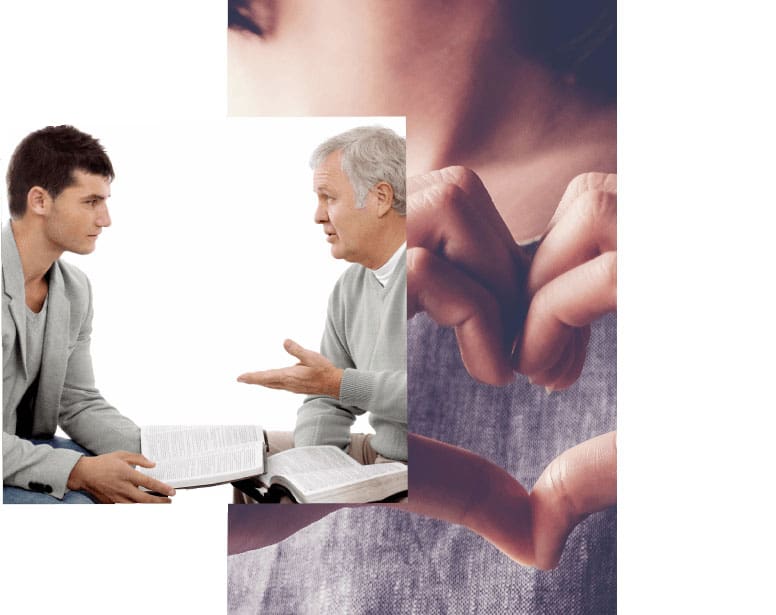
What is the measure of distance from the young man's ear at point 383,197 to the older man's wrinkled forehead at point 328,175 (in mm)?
127

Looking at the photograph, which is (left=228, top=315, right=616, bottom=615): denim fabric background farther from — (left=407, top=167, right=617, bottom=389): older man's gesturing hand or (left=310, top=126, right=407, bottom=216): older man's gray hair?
(left=310, top=126, right=407, bottom=216): older man's gray hair

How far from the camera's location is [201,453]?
9.61 feet

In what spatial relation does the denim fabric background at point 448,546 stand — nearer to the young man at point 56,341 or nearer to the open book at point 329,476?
the open book at point 329,476

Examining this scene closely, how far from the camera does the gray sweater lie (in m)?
2.96

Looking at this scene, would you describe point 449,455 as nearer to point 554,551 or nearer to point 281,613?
point 554,551

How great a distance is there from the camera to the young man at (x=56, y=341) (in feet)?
9.35

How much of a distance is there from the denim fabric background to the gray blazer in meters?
Answer: 0.65

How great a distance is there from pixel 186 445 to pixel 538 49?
6.00 ft

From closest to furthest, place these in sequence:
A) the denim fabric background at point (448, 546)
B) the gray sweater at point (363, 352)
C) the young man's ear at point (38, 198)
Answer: the young man's ear at point (38, 198) < the gray sweater at point (363, 352) < the denim fabric background at point (448, 546)

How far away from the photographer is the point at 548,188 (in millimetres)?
3082

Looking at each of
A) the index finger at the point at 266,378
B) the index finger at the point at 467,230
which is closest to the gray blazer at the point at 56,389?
the index finger at the point at 266,378

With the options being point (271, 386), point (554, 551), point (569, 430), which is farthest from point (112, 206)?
point (554, 551)

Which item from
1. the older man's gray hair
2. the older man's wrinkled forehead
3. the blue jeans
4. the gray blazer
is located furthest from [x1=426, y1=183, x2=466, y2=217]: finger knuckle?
the blue jeans

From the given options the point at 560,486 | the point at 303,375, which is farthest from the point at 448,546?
the point at 303,375
